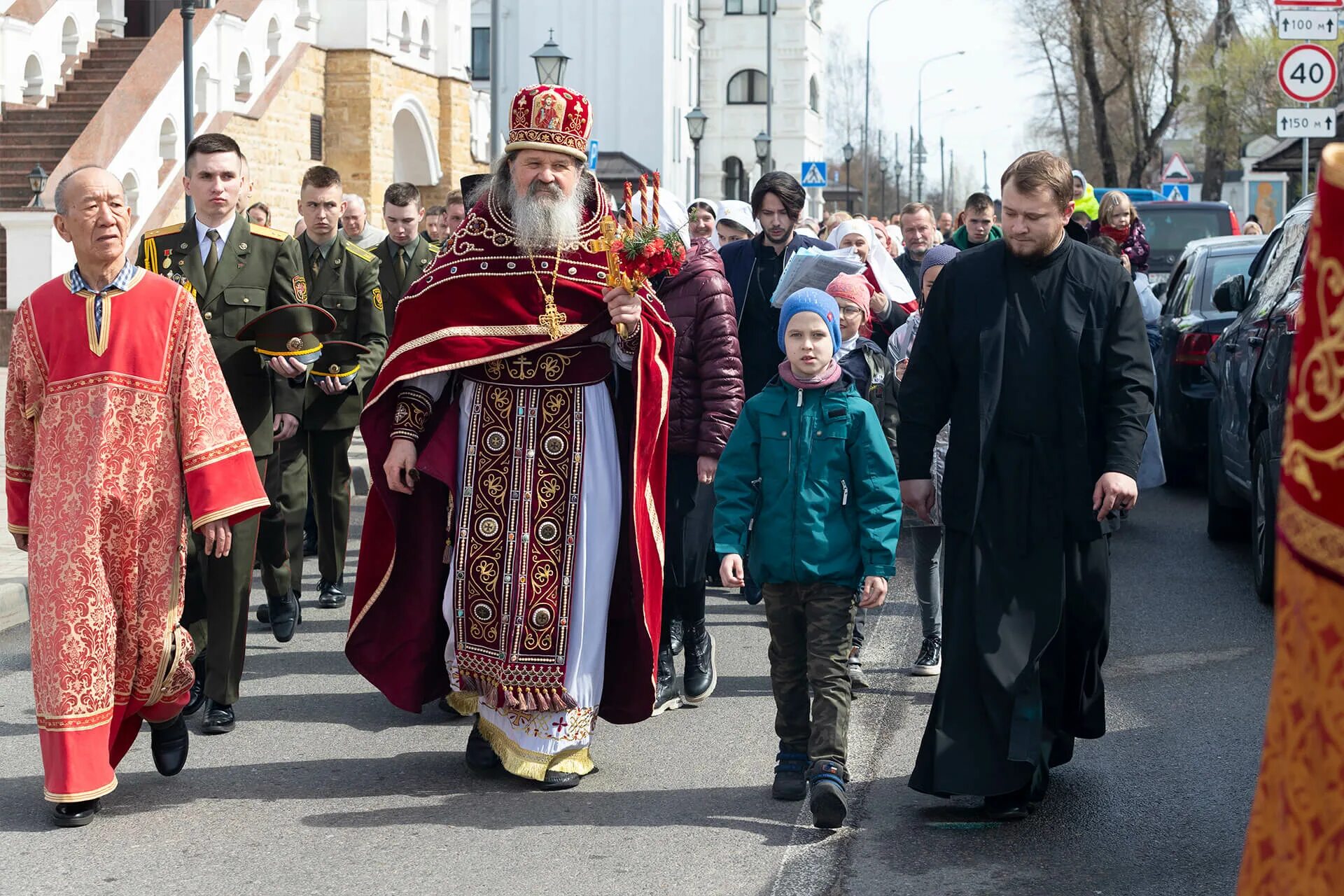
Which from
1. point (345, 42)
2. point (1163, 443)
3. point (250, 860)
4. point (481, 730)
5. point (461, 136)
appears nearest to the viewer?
point (250, 860)

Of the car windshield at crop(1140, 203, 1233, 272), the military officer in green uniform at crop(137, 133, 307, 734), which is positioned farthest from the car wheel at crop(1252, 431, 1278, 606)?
the car windshield at crop(1140, 203, 1233, 272)

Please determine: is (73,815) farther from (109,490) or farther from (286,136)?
(286,136)

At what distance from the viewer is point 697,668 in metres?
7.31

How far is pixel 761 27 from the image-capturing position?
239ft

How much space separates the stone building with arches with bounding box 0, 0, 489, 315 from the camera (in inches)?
882

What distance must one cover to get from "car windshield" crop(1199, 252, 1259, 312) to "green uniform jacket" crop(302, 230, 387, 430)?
6567 millimetres

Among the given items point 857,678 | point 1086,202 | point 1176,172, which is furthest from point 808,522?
point 1176,172

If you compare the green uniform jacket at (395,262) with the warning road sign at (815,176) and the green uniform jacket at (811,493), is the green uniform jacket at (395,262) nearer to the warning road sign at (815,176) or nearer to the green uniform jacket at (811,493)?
the green uniform jacket at (811,493)

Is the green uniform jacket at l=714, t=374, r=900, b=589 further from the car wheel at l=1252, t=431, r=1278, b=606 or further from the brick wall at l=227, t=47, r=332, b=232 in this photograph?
the brick wall at l=227, t=47, r=332, b=232

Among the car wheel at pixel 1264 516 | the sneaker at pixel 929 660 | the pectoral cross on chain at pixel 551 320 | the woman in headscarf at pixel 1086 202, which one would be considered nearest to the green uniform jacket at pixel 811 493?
the pectoral cross on chain at pixel 551 320

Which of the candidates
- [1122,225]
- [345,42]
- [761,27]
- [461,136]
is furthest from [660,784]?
[761,27]

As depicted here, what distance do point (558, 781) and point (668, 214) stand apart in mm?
2288

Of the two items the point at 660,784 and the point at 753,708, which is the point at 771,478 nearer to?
the point at 660,784

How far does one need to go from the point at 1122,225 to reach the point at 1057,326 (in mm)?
9343
